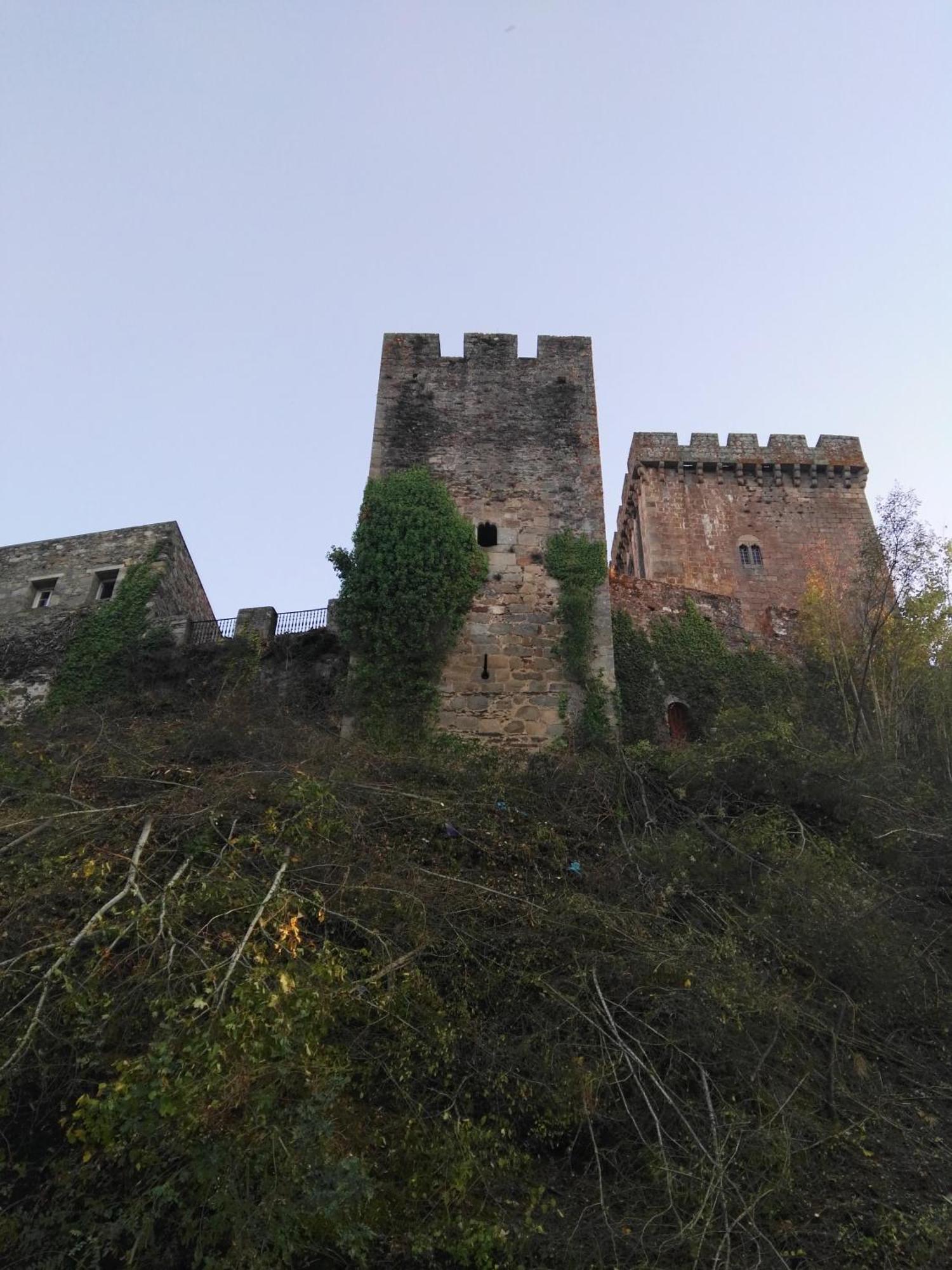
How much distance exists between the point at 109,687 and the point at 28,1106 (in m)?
10.6

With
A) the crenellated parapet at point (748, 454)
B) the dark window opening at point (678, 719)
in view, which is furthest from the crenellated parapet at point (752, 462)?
the dark window opening at point (678, 719)

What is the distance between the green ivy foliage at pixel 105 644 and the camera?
14047mm

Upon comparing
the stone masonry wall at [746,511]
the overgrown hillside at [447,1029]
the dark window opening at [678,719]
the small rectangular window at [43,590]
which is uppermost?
the stone masonry wall at [746,511]

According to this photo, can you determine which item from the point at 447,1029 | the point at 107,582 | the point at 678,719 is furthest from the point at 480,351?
the point at 447,1029

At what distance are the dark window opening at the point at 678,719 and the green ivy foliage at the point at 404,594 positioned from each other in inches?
169

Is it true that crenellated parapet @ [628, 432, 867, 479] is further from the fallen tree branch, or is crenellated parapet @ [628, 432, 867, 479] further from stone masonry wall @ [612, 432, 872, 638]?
the fallen tree branch

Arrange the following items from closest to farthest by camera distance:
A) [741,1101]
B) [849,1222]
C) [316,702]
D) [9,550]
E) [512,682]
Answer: [849,1222] < [741,1101] < [512,682] < [316,702] < [9,550]

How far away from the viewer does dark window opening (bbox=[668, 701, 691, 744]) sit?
13.2 metres

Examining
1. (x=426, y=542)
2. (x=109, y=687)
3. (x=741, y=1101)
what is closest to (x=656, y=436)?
(x=426, y=542)

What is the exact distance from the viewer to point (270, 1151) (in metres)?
3.77

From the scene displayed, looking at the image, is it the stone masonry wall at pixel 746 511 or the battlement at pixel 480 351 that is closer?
the battlement at pixel 480 351

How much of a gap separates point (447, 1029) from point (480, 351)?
1145 cm

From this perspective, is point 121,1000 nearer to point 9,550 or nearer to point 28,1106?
point 28,1106

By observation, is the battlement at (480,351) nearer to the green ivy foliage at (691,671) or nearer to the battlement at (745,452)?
the green ivy foliage at (691,671)
